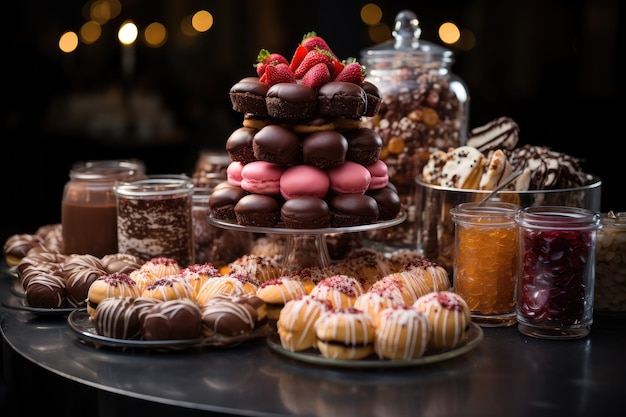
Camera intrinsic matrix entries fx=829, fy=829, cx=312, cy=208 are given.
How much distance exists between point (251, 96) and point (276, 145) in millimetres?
132

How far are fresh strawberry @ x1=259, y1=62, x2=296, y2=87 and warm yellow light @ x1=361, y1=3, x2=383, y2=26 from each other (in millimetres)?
4103

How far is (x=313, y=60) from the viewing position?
1.85 m

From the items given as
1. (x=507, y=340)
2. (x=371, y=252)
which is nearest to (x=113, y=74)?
(x=371, y=252)

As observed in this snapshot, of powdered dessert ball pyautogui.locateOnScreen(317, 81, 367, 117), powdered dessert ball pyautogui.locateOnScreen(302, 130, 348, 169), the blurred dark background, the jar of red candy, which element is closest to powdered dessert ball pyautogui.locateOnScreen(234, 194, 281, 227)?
powdered dessert ball pyautogui.locateOnScreen(302, 130, 348, 169)

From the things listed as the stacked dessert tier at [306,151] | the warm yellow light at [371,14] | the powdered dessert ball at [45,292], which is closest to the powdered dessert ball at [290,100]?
the stacked dessert tier at [306,151]

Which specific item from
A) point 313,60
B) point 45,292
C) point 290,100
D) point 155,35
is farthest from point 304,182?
point 155,35

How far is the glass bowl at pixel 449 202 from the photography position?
1.90 meters

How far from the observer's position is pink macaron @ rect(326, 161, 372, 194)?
181 cm

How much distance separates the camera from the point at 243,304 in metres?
1.61

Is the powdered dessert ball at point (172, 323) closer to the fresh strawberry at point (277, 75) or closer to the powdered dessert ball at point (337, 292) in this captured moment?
the powdered dessert ball at point (337, 292)

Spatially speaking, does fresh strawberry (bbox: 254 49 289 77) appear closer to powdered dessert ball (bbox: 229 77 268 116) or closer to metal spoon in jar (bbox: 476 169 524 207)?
powdered dessert ball (bbox: 229 77 268 116)

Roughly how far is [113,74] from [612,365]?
4.90m

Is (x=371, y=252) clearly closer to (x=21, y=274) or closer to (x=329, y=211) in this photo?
(x=329, y=211)

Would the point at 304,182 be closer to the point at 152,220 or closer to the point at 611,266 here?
the point at 152,220
